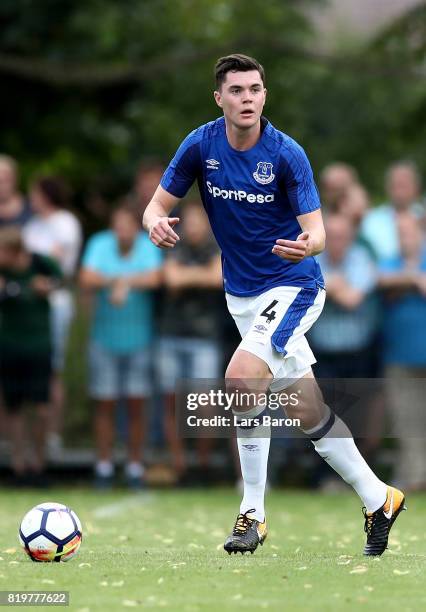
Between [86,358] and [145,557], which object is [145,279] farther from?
[145,557]

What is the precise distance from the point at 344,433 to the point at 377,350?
228 inches

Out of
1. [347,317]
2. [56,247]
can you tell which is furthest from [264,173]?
[56,247]

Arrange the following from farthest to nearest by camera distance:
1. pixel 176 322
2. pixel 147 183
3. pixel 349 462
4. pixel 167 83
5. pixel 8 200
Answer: pixel 167 83
pixel 8 200
pixel 147 183
pixel 176 322
pixel 349 462

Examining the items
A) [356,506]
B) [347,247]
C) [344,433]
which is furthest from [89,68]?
[344,433]

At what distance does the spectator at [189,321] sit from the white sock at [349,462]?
567cm

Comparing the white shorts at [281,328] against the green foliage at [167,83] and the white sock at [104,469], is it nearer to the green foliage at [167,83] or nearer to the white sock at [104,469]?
the white sock at [104,469]

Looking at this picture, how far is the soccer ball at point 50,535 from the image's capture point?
759cm

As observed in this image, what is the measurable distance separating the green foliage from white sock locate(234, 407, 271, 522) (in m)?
→ 7.89

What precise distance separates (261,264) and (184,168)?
75 cm

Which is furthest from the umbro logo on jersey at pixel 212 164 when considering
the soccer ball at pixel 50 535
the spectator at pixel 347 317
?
Result: the spectator at pixel 347 317

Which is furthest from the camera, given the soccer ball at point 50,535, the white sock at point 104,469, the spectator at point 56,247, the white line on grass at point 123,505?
the spectator at point 56,247

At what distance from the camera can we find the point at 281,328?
310 inches

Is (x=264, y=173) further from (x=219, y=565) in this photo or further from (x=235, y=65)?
(x=219, y=565)

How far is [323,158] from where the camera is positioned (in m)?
20.5
